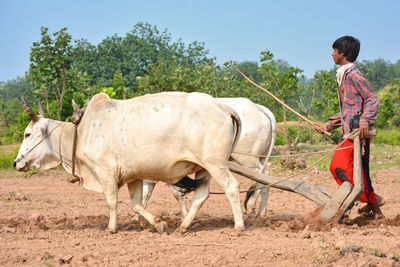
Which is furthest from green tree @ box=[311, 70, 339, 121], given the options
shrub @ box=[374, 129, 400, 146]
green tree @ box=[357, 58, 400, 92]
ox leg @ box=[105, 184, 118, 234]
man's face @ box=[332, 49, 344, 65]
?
green tree @ box=[357, 58, 400, 92]

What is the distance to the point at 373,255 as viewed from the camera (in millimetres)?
3863

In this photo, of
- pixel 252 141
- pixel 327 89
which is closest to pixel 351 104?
pixel 252 141

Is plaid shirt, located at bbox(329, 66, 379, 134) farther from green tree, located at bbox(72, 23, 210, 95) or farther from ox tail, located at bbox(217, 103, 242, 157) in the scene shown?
green tree, located at bbox(72, 23, 210, 95)

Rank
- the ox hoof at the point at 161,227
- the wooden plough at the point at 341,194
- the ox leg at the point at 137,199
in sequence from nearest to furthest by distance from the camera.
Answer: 1. the wooden plough at the point at 341,194
2. the ox hoof at the point at 161,227
3. the ox leg at the point at 137,199

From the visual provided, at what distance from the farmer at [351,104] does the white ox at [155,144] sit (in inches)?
46.5

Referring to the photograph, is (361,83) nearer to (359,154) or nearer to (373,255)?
(359,154)

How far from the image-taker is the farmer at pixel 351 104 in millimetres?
5203

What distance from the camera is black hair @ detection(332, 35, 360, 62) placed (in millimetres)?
5355

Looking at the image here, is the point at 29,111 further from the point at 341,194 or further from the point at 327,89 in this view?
the point at 327,89

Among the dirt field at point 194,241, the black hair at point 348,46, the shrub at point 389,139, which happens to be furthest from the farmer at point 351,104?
the shrub at point 389,139

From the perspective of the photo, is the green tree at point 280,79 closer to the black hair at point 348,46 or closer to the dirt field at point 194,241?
the dirt field at point 194,241

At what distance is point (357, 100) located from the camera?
5.27 metres

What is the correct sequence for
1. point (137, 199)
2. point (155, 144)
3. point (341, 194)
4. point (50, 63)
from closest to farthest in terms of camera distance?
point (341, 194), point (155, 144), point (137, 199), point (50, 63)

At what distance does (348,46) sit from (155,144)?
238 centimetres
